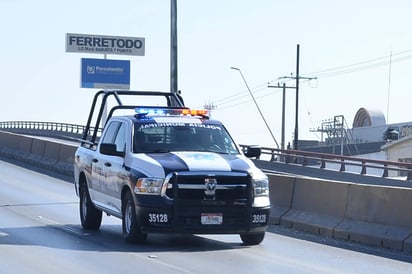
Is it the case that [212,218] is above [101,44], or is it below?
below

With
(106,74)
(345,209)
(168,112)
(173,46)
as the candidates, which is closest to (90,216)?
(168,112)

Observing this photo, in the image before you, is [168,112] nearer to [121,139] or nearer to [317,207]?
[121,139]

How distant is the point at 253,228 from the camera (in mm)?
12938

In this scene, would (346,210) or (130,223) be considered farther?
(346,210)

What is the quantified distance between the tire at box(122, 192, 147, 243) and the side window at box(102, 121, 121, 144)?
5.82 feet

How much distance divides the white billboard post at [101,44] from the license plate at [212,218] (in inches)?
1760

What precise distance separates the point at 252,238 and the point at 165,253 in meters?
1.83

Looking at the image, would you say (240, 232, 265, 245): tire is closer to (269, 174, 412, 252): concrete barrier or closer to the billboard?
(269, 174, 412, 252): concrete barrier

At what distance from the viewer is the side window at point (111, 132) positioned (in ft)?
48.7

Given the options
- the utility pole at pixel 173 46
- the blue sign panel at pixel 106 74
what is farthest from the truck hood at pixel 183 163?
the blue sign panel at pixel 106 74

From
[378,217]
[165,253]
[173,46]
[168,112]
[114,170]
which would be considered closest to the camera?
[165,253]

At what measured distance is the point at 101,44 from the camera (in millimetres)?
56719

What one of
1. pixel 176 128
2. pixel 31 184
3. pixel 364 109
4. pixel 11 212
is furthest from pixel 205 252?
pixel 364 109

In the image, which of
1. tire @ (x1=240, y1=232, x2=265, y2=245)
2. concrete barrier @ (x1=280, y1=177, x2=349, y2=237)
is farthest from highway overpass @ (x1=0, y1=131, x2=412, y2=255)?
tire @ (x1=240, y1=232, x2=265, y2=245)
